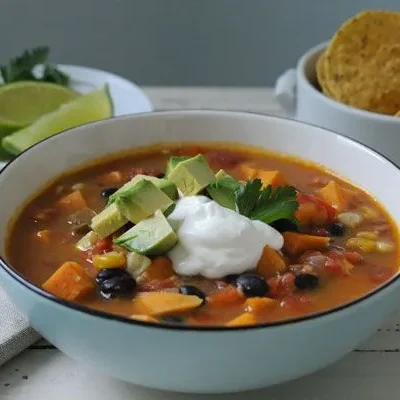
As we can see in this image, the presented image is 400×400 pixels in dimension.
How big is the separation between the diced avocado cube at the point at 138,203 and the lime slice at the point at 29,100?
1052 millimetres

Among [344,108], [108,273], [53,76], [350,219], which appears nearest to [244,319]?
[108,273]

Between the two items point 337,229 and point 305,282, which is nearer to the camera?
point 305,282

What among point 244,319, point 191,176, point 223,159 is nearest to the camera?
point 244,319

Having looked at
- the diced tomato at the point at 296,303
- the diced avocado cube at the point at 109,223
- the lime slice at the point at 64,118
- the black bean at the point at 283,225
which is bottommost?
the lime slice at the point at 64,118

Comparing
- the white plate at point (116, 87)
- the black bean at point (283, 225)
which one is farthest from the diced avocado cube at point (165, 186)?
the white plate at point (116, 87)

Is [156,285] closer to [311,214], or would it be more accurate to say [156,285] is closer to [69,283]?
[69,283]

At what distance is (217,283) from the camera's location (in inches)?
60.5

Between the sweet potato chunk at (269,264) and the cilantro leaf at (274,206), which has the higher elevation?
the cilantro leaf at (274,206)

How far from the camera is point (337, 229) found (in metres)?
1.75

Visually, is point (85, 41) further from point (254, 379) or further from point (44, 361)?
point (254, 379)

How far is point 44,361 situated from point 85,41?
221cm

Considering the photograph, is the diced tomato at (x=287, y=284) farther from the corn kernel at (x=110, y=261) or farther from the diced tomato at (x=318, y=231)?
the corn kernel at (x=110, y=261)

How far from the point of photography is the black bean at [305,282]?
5.05ft

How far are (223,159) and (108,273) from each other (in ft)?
2.15
